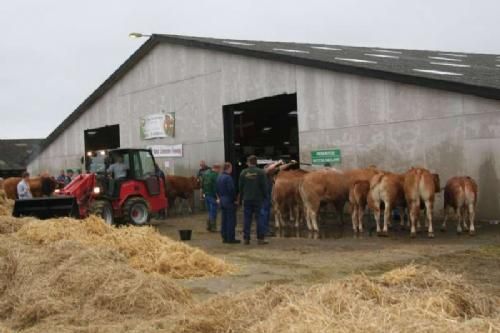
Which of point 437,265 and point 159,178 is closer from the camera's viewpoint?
point 437,265

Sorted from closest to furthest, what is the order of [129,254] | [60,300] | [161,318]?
[161,318], [60,300], [129,254]

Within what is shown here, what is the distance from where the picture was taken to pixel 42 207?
16.2 meters

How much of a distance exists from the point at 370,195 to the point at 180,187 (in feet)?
37.4

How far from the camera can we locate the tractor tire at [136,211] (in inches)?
708

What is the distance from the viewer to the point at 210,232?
17.5 meters

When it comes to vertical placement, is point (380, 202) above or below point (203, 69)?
below

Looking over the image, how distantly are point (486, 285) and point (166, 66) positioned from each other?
21.4 meters

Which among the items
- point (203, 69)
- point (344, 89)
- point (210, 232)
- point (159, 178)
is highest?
point (203, 69)

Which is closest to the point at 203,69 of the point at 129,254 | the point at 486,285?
the point at 129,254

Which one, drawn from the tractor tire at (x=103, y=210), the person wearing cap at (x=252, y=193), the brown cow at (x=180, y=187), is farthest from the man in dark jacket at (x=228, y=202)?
the brown cow at (x=180, y=187)

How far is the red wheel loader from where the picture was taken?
1625 centimetres

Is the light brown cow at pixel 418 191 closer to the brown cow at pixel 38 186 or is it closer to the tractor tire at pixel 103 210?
the tractor tire at pixel 103 210

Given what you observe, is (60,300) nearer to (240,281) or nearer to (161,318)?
(161,318)

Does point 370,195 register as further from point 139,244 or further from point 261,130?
point 261,130
